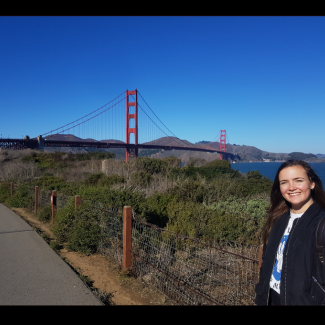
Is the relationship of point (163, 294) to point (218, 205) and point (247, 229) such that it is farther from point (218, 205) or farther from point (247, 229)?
point (218, 205)

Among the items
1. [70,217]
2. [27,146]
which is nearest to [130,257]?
[70,217]

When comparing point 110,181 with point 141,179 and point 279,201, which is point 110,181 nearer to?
point 141,179

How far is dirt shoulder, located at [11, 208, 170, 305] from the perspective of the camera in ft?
13.4

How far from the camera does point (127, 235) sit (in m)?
4.84

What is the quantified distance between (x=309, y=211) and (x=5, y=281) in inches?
166

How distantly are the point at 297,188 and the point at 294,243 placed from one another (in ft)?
1.30

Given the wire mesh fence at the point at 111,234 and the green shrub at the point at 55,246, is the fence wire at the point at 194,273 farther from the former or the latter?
the green shrub at the point at 55,246

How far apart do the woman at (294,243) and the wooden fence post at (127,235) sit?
289cm

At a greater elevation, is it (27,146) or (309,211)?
(27,146)

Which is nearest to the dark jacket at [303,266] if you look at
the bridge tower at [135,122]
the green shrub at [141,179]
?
the green shrub at [141,179]

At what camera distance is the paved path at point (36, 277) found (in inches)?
143

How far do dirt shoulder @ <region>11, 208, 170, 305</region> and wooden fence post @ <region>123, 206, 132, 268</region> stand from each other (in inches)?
9.2
